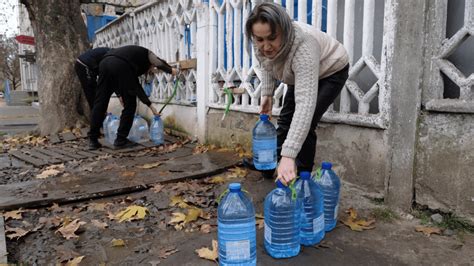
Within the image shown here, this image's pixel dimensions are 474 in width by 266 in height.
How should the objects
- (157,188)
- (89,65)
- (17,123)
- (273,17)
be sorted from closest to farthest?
(273,17)
(157,188)
(89,65)
(17,123)

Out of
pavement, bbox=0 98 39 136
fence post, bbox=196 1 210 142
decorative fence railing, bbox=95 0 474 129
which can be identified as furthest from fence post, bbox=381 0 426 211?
pavement, bbox=0 98 39 136

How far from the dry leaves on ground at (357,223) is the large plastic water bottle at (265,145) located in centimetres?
87

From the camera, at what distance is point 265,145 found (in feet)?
10.5

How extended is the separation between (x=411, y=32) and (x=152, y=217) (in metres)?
2.44

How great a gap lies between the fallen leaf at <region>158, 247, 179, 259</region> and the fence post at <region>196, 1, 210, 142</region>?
10.3 feet

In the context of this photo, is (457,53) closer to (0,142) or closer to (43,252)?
(43,252)

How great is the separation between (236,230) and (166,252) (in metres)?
0.59

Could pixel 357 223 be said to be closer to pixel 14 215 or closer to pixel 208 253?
pixel 208 253

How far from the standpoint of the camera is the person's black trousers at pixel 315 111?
2633mm

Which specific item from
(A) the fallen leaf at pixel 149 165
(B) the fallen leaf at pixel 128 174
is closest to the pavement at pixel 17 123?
(A) the fallen leaf at pixel 149 165

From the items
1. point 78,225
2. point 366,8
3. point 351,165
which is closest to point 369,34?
point 366,8

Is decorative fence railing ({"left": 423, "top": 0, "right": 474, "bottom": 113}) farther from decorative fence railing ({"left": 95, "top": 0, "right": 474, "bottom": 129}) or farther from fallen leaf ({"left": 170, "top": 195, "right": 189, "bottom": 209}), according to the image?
fallen leaf ({"left": 170, "top": 195, "right": 189, "bottom": 209})

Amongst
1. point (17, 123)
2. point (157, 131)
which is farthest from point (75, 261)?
point (17, 123)

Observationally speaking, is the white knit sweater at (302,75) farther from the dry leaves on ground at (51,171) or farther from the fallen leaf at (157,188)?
the dry leaves on ground at (51,171)
